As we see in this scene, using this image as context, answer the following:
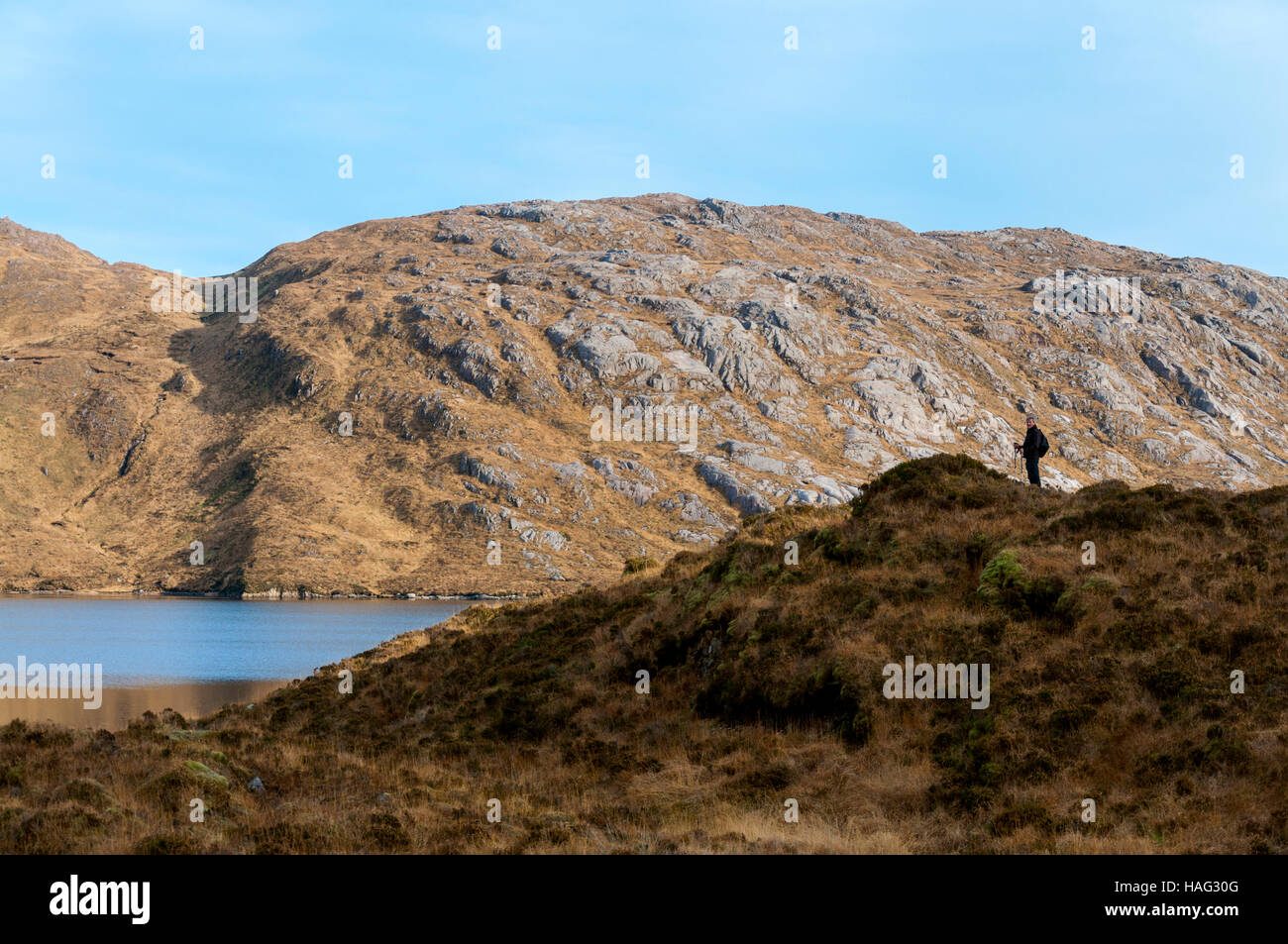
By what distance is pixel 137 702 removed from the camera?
48.8 m

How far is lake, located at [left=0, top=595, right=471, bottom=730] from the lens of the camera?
4828 cm

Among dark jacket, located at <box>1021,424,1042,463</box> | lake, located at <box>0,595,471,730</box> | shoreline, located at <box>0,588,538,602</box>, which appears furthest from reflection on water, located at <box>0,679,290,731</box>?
shoreline, located at <box>0,588,538,602</box>

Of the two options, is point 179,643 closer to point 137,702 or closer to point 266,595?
point 137,702

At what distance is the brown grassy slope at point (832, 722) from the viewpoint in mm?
15320

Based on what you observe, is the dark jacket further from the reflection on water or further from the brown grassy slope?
the reflection on water

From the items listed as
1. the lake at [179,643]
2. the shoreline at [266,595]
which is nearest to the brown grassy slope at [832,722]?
the lake at [179,643]

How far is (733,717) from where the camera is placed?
2316 cm

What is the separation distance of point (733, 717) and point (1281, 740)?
11.3 metres

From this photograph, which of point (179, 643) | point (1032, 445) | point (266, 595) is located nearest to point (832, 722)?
point (1032, 445)

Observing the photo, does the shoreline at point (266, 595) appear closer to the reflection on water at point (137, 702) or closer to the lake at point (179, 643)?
the lake at point (179, 643)

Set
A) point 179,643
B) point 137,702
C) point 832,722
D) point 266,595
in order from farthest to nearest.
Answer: point 266,595 → point 179,643 → point 137,702 → point 832,722

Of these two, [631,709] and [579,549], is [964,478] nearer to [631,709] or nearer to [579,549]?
[631,709]

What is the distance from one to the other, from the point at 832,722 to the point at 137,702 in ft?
137

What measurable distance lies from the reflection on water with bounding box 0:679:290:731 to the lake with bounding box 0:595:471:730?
0.05 metres
